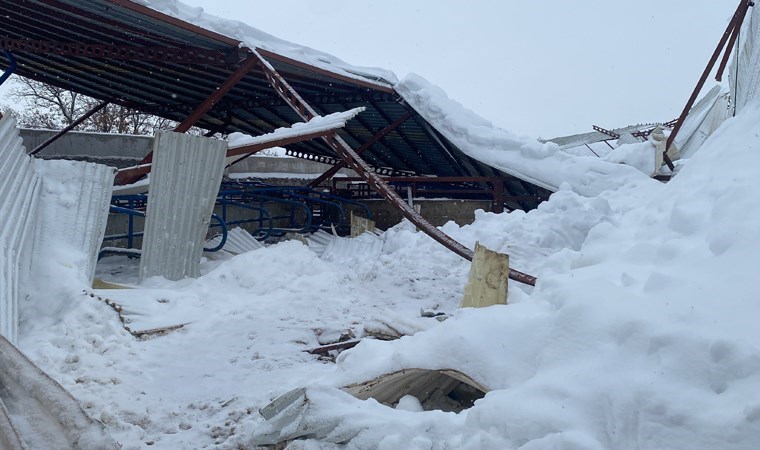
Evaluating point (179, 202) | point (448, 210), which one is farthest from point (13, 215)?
point (448, 210)

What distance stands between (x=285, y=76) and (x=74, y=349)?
273 inches

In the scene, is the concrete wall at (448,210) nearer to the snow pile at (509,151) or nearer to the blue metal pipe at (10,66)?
the snow pile at (509,151)

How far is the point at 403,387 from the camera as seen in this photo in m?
3.35

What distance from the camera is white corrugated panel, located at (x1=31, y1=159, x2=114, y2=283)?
18.3 ft

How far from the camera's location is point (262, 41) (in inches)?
370

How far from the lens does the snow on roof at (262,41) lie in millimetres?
7949

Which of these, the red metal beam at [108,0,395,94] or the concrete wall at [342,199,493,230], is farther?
the concrete wall at [342,199,493,230]

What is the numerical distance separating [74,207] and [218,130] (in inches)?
296

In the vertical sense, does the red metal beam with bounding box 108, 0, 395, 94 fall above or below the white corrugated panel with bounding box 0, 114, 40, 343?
above

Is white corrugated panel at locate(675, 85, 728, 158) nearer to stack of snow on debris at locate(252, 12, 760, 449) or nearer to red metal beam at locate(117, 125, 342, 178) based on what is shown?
red metal beam at locate(117, 125, 342, 178)

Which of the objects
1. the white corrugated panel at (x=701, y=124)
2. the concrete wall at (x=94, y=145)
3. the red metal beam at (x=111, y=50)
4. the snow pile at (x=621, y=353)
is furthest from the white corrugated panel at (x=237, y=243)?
the white corrugated panel at (x=701, y=124)

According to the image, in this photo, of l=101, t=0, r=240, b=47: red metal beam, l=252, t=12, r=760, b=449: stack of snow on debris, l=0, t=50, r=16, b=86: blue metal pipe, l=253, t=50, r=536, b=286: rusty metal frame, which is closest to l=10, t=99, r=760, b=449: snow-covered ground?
l=252, t=12, r=760, b=449: stack of snow on debris

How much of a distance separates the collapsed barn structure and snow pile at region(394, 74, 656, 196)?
0.08 feet

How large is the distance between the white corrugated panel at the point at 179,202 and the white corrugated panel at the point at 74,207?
55cm
